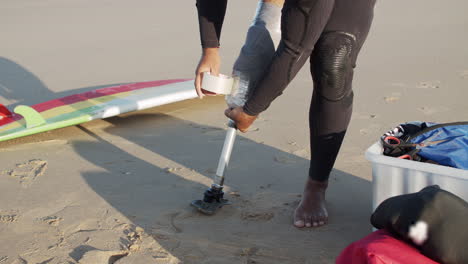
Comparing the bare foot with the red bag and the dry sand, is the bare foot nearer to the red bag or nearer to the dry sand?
the dry sand

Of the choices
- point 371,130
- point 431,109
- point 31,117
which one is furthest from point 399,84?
Result: point 31,117

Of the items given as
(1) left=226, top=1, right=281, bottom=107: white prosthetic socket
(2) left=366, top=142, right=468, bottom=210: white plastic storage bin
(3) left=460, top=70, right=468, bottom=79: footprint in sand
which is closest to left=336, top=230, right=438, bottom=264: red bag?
(2) left=366, top=142, right=468, bottom=210: white plastic storage bin

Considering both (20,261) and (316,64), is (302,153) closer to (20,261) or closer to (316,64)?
(316,64)

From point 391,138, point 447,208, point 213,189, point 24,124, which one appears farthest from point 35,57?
point 447,208

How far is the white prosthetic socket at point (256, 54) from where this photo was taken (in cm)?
218

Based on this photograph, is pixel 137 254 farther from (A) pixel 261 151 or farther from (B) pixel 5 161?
(B) pixel 5 161

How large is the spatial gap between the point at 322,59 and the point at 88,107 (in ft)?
6.78

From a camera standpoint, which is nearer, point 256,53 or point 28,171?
point 256,53

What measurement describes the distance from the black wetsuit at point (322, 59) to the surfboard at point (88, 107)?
153 centimetres

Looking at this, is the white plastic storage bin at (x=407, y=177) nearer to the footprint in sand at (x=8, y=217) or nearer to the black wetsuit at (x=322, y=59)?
the black wetsuit at (x=322, y=59)

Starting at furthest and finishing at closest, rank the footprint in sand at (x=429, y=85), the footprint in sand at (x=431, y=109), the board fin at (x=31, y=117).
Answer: the footprint in sand at (x=429, y=85), the footprint in sand at (x=431, y=109), the board fin at (x=31, y=117)

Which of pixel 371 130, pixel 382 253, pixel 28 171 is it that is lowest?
pixel 28 171

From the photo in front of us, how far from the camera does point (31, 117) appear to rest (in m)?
3.40

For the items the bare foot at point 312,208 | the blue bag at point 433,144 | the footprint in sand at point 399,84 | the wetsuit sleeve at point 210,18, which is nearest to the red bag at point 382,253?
the blue bag at point 433,144
